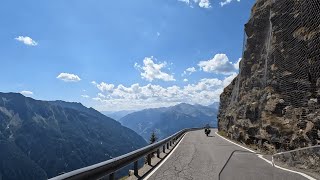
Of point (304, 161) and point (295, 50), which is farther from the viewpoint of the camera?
point (295, 50)

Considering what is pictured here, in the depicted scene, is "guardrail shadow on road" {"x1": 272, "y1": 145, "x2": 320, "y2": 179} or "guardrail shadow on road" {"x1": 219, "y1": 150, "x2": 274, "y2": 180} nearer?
"guardrail shadow on road" {"x1": 219, "y1": 150, "x2": 274, "y2": 180}

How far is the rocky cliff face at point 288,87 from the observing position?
1848 cm

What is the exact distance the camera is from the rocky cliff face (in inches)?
728

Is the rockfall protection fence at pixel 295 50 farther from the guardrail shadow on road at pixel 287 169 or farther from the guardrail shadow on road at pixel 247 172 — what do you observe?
the guardrail shadow on road at pixel 247 172

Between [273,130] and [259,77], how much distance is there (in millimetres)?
11001

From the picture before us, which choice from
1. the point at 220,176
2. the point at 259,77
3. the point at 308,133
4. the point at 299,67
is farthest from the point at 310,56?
the point at 259,77

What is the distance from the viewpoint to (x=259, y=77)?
32.2m

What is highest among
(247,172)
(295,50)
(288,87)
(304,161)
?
(295,50)

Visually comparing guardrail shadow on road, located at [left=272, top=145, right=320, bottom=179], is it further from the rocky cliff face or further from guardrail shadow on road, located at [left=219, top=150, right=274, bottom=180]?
the rocky cliff face

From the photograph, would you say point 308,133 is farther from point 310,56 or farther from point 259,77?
point 259,77

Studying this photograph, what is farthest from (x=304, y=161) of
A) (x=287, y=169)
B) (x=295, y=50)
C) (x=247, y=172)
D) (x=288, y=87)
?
(x=295, y=50)

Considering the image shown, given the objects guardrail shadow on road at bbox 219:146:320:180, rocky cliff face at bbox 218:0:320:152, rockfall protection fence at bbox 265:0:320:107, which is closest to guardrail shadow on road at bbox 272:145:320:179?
guardrail shadow on road at bbox 219:146:320:180

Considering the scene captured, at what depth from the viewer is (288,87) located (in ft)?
73.8

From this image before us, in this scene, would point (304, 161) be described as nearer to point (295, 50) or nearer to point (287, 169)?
point (287, 169)
